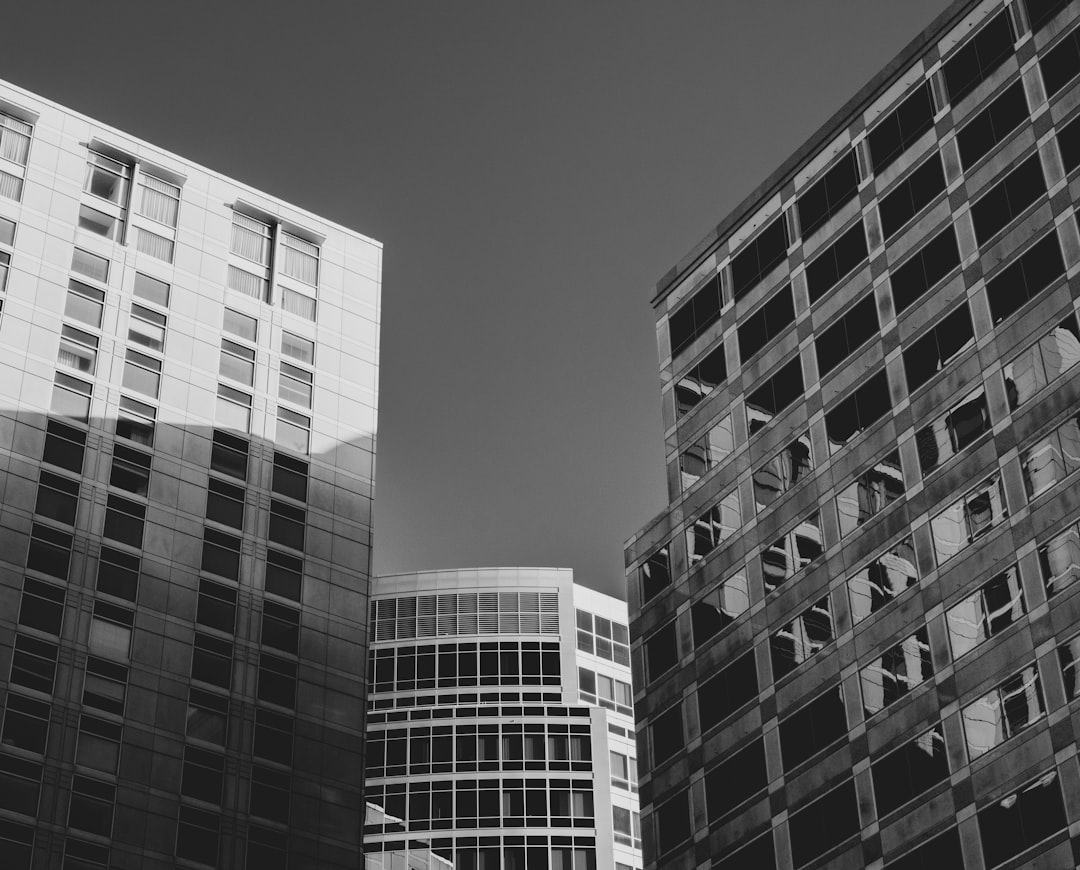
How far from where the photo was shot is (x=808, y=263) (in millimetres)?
83188

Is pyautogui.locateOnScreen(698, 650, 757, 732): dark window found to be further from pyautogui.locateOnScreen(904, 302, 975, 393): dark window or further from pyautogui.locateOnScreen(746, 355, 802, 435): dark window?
pyautogui.locateOnScreen(904, 302, 975, 393): dark window

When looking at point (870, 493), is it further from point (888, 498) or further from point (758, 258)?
point (758, 258)

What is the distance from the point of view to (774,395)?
82.1 metres

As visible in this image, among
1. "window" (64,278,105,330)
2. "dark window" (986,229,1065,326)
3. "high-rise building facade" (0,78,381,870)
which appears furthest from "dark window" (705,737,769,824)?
"window" (64,278,105,330)

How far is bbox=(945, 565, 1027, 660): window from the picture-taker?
6475 cm

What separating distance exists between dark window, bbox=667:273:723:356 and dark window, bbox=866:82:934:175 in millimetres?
11306

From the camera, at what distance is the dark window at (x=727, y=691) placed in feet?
252

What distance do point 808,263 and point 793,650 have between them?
18381 millimetres

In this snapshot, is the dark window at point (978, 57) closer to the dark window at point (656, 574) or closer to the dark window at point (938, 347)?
the dark window at point (938, 347)

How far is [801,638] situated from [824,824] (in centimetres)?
825

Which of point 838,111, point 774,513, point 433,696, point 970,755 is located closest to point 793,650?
point 774,513

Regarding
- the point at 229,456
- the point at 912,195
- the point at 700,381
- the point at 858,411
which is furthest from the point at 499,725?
the point at 912,195

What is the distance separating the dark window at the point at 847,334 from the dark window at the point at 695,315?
995 centimetres

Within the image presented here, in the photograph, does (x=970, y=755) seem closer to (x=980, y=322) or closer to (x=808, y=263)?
(x=980, y=322)
